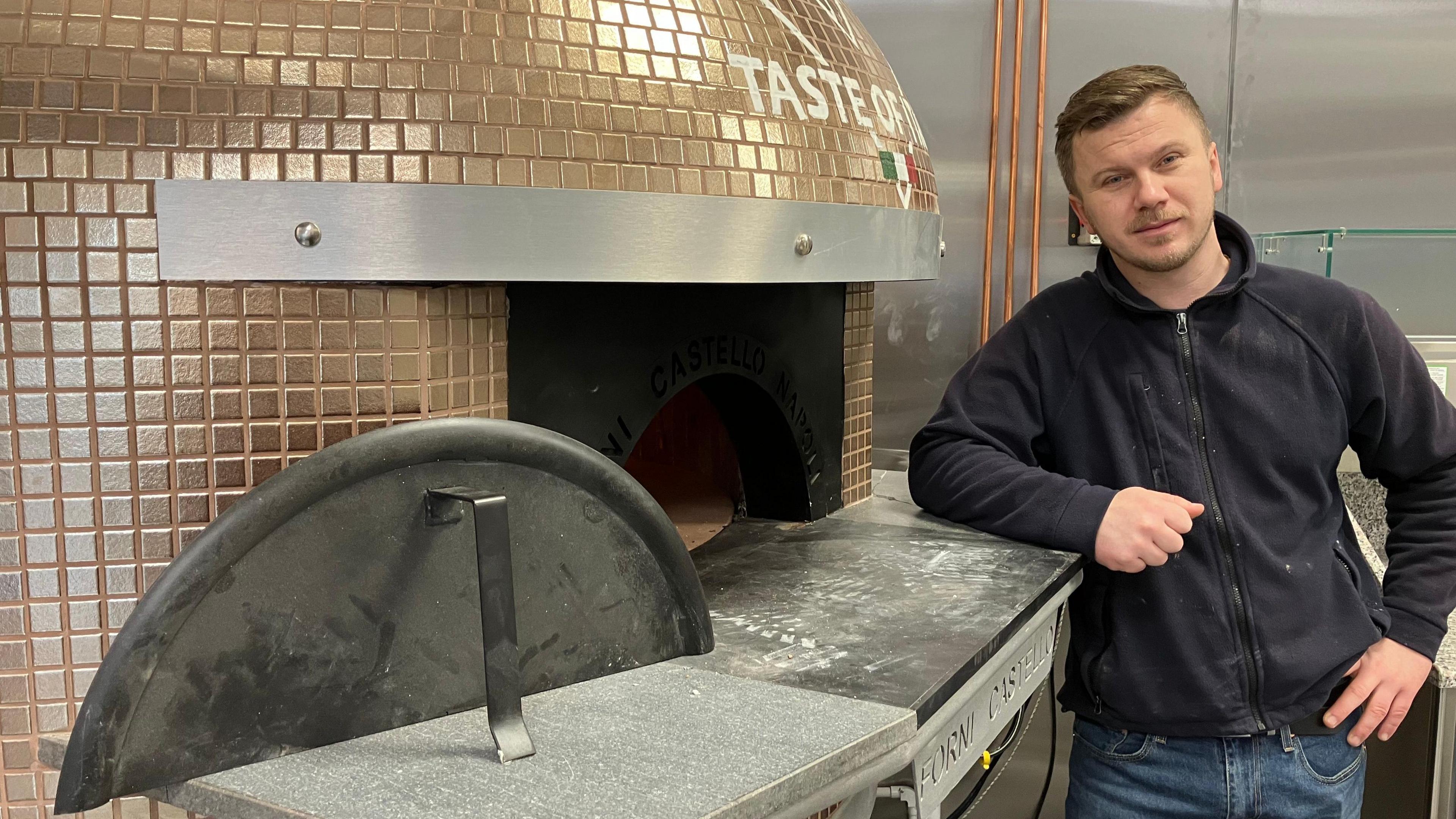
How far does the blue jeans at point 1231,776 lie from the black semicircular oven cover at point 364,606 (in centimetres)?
73

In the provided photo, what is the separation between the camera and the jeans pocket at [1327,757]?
4.30ft

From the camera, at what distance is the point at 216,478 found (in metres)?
0.84

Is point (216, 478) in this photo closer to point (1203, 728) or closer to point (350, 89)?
point (350, 89)

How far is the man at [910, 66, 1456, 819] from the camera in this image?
128cm

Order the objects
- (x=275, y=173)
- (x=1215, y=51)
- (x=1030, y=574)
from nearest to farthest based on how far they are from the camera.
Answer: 1. (x=275, y=173)
2. (x=1030, y=574)
3. (x=1215, y=51)

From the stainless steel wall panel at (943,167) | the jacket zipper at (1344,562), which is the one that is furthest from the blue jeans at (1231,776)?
the stainless steel wall panel at (943,167)

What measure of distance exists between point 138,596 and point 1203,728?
3.64 ft

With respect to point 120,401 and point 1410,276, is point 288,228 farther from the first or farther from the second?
point 1410,276

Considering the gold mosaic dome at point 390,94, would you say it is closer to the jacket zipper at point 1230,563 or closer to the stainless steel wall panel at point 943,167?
the jacket zipper at point 1230,563

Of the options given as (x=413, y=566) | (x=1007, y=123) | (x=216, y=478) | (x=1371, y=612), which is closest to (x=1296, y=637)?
(x=1371, y=612)

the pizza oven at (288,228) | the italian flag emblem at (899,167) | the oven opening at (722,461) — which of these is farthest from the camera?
the oven opening at (722,461)

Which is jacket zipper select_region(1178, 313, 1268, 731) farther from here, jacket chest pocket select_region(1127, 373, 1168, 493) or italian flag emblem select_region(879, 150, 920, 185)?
italian flag emblem select_region(879, 150, 920, 185)

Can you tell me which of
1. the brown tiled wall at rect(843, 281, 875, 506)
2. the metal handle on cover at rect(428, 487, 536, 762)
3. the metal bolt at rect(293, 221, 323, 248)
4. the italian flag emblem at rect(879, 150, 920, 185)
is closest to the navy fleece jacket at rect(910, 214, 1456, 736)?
the brown tiled wall at rect(843, 281, 875, 506)

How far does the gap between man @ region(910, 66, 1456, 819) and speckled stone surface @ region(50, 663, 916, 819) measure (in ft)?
1.85
